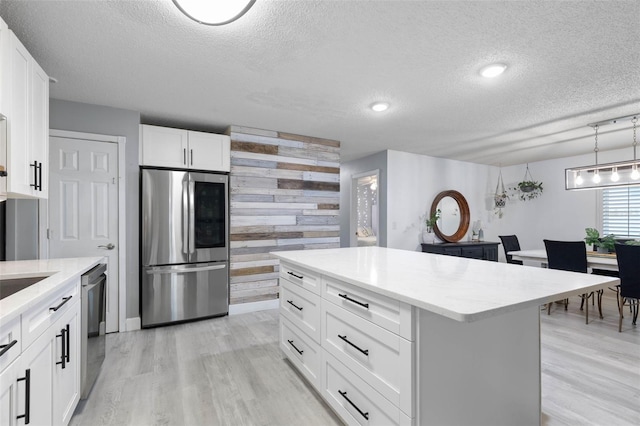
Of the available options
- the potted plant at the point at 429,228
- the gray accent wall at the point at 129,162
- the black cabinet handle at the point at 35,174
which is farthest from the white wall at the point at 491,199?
the black cabinet handle at the point at 35,174

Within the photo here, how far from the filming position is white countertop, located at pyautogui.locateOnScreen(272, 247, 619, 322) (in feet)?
3.57

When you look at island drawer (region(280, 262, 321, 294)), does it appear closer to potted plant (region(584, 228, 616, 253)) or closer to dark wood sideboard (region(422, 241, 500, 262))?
dark wood sideboard (region(422, 241, 500, 262))

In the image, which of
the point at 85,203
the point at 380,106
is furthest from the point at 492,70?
the point at 85,203

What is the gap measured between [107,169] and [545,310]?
5636mm

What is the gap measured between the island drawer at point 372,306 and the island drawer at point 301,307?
20cm

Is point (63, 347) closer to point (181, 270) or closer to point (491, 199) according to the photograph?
point (181, 270)

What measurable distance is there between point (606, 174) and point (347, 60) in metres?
3.62

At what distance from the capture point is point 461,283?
141cm

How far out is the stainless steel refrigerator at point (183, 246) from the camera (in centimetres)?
333

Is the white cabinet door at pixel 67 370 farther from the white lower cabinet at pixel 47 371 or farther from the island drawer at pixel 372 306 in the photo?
the island drawer at pixel 372 306

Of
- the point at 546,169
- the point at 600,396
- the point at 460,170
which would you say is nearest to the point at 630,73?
the point at 600,396

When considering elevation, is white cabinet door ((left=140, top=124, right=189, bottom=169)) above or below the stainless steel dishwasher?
above

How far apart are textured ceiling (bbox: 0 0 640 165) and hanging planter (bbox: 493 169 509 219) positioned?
2707 mm

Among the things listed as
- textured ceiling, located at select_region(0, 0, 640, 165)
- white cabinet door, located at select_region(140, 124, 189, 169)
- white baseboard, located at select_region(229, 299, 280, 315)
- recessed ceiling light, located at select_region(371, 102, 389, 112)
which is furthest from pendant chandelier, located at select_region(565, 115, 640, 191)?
white cabinet door, located at select_region(140, 124, 189, 169)
